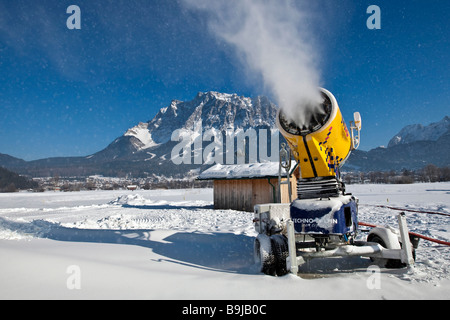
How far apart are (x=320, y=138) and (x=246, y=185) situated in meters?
17.3

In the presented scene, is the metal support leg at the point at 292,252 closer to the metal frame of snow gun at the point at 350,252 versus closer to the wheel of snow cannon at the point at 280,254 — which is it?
the metal frame of snow gun at the point at 350,252

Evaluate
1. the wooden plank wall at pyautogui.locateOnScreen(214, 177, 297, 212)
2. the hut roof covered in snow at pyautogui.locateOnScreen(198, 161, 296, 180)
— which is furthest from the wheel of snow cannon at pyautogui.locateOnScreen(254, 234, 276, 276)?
the wooden plank wall at pyautogui.locateOnScreen(214, 177, 297, 212)

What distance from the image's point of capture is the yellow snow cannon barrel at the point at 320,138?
480 cm

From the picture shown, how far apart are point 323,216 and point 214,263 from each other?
323 centimetres

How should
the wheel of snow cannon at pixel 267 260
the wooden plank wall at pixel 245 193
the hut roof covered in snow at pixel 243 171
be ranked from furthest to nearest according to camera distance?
the wooden plank wall at pixel 245 193, the hut roof covered in snow at pixel 243 171, the wheel of snow cannon at pixel 267 260

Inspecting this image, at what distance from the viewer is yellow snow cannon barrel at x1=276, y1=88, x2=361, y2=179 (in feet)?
15.7

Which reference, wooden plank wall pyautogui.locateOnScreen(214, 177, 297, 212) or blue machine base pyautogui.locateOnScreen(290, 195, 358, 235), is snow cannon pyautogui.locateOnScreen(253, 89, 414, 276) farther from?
wooden plank wall pyautogui.locateOnScreen(214, 177, 297, 212)

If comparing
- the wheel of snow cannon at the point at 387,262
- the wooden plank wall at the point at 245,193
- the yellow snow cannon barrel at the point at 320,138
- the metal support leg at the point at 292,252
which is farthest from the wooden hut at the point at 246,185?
the metal support leg at the point at 292,252

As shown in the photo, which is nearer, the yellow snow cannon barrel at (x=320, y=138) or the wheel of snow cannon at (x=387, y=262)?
the yellow snow cannon barrel at (x=320, y=138)

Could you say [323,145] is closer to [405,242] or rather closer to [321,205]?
[321,205]

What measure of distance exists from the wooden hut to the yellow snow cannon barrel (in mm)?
14613

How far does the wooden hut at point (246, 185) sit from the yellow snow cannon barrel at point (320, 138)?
47.9 ft
